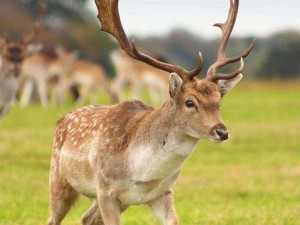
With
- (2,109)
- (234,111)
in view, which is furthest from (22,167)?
(234,111)

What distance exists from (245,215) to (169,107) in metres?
2.77

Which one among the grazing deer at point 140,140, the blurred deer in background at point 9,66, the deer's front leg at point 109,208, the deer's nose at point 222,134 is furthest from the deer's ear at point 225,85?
the blurred deer in background at point 9,66

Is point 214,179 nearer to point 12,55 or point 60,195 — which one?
point 60,195

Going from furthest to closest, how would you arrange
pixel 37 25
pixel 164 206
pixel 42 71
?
pixel 42 71 < pixel 37 25 < pixel 164 206

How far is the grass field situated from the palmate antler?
5.74ft

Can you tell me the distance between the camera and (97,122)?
24.2ft

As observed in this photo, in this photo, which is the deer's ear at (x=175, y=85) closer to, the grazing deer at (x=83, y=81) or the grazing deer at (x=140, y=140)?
the grazing deer at (x=140, y=140)

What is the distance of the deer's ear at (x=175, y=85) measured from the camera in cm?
654

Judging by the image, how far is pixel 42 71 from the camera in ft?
102

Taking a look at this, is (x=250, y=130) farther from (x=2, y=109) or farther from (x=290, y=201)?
(x=290, y=201)

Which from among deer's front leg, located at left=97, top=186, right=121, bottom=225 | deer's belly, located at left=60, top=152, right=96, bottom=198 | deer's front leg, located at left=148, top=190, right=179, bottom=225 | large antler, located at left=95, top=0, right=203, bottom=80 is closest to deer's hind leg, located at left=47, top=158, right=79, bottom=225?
deer's belly, located at left=60, top=152, right=96, bottom=198

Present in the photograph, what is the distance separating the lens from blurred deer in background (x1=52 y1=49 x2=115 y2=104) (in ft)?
102

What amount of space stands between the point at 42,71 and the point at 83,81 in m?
1.62

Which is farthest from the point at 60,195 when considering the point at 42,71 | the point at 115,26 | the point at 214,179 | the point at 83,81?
the point at 83,81
